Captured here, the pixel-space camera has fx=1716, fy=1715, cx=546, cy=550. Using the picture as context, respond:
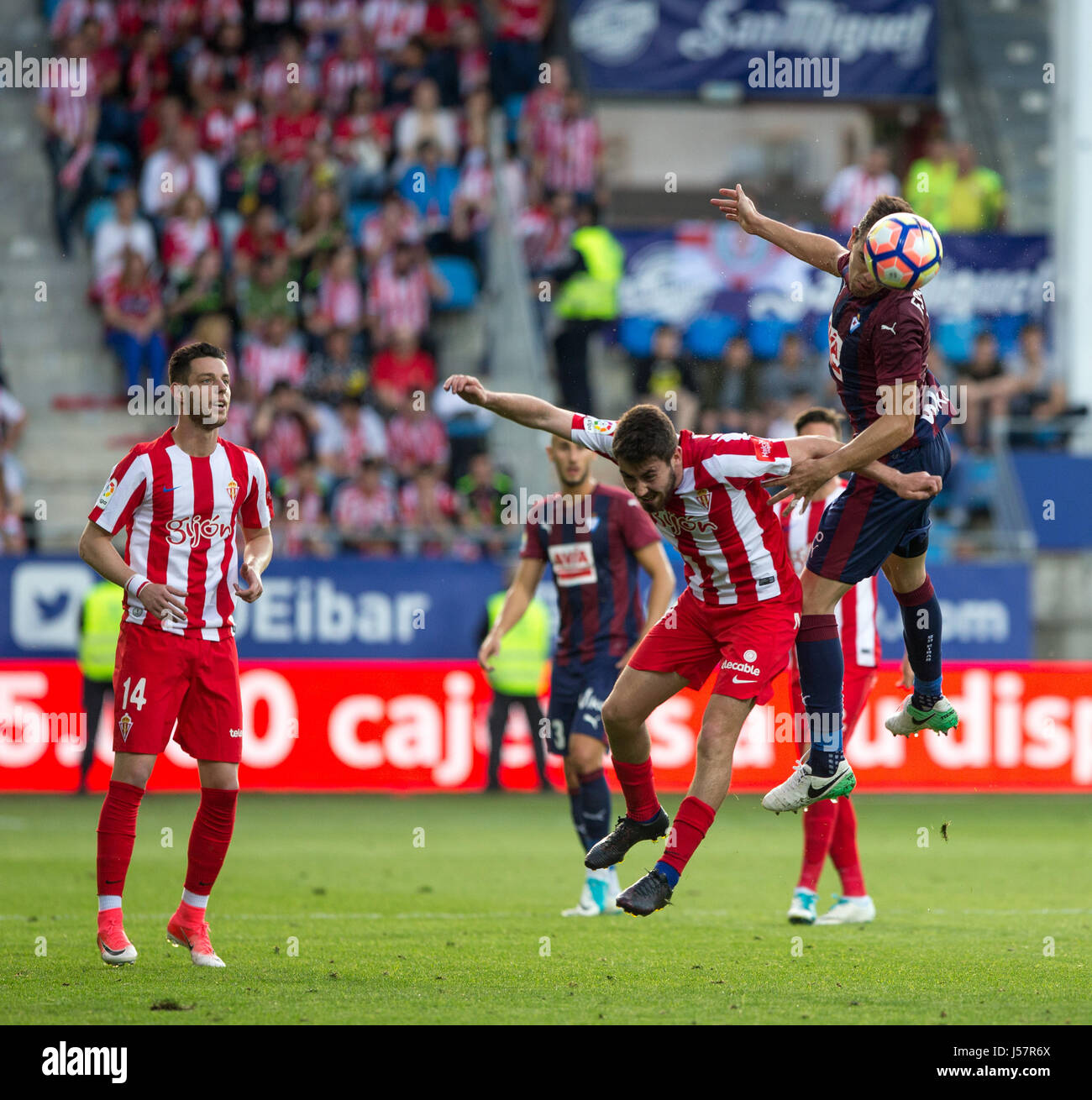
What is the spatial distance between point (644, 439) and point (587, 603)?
2.91 metres

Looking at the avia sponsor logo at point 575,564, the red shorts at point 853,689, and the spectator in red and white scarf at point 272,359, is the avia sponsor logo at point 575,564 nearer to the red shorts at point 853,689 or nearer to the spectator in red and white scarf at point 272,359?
the red shorts at point 853,689

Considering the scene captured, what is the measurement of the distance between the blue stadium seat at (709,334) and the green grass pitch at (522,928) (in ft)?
18.8

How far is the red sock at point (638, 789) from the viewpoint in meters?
7.52

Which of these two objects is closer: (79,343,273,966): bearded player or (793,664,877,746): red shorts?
(79,343,273,966): bearded player

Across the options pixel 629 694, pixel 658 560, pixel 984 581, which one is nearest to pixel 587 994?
pixel 629 694

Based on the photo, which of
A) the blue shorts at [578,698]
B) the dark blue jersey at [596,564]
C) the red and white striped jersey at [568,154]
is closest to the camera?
the blue shorts at [578,698]

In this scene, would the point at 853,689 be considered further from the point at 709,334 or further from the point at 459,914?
the point at 709,334

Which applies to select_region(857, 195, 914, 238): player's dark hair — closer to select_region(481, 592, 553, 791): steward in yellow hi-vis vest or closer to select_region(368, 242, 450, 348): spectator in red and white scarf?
select_region(481, 592, 553, 791): steward in yellow hi-vis vest

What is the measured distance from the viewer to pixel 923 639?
7.93 m

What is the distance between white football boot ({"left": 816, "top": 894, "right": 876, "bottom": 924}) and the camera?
8.95 meters

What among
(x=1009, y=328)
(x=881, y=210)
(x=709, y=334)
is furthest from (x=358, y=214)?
(x=881, y=210)

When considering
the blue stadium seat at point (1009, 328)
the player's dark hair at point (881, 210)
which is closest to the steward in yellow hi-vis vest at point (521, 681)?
the blue stadium seat at point (1009, 328)

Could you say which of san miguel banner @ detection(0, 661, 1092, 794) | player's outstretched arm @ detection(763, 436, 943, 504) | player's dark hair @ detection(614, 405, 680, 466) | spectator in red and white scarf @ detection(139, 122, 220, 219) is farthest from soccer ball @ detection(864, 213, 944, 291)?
spectator in red and white scarf @ detection(139, 122, 220, 219)
